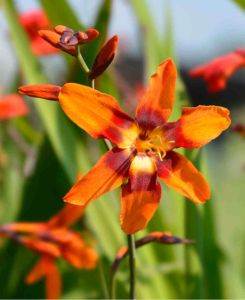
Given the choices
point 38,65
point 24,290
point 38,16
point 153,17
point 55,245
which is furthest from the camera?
point 38,16

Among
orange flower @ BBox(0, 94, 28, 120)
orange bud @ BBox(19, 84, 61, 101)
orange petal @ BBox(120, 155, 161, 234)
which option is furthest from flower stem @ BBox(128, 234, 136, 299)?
orange flower @ BBox(0, 94, 28, 120)

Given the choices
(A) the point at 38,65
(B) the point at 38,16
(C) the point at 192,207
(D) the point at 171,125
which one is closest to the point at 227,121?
(D) the point at 171,125

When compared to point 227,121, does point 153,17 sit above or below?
below

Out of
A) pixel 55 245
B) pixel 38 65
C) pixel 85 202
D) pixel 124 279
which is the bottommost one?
pixel 124 279

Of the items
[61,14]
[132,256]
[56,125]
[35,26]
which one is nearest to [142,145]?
[132,256]

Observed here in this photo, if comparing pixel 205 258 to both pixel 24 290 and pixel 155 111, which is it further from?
pixel 155 111

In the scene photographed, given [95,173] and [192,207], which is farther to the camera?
[192,207]

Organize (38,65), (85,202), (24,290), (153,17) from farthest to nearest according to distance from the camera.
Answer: (153,17) < (24,290) < (38,65) < (85,202)

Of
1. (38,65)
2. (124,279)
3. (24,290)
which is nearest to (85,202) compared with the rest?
(124,279)
